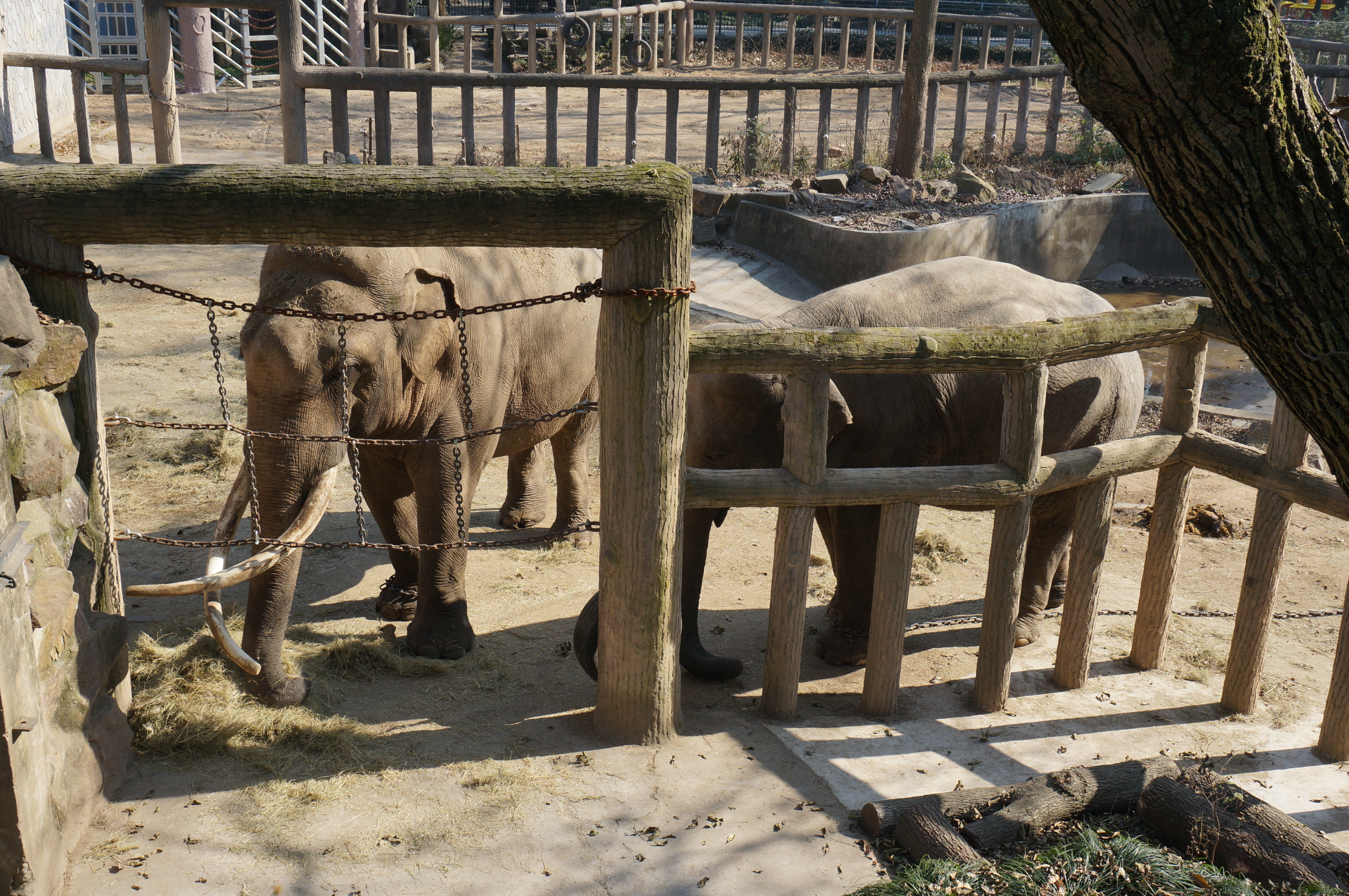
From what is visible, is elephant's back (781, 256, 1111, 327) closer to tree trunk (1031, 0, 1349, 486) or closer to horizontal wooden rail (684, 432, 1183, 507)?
horizontal wooden rail (684, 432, 1183, 507)

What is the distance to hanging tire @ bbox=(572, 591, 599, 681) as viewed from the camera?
4.73 m

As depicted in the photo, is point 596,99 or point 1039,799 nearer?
point 1039,799

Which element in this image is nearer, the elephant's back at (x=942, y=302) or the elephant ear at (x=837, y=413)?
the elephant ear at (x=837, y=413)

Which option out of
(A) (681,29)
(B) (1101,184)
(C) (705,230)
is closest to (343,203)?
(C) (705,230)

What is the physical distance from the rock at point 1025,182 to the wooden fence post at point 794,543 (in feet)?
38.0

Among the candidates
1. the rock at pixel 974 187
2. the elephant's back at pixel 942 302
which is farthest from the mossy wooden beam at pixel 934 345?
the rock at pixel 974 187

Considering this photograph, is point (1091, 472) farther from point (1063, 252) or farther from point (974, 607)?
point (1063, 252)

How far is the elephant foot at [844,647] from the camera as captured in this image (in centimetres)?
547

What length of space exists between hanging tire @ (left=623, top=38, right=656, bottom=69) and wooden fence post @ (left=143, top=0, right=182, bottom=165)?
6987mm

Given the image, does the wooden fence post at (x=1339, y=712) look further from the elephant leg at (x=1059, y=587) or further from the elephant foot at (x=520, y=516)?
the elephant foot at (x=520, y=516)

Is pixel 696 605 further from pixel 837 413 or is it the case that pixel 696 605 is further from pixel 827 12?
pixel 827 12

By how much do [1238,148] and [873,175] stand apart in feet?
38.3

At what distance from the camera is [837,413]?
5043 millimetres

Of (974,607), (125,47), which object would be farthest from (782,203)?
(125,47)
